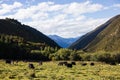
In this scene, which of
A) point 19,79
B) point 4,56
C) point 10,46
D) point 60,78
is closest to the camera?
point 19,79

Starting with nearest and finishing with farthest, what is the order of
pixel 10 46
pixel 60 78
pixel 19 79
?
pixel 19 79, pixel 60 78, pixel 10 46

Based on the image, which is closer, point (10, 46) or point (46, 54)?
point (10, 46)

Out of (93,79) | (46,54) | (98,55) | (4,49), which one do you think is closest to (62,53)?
(46,54)

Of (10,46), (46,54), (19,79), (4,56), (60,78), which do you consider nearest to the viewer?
(19,79)

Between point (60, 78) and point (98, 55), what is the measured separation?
358ft

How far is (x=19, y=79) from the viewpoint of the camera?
1348 inches

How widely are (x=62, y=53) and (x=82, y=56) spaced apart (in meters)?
9.02

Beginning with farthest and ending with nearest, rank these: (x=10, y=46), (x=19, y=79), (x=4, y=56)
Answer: (x=10, y=46) → (x=4, y=56) → (x=19, y=79)

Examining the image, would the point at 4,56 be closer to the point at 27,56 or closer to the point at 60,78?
the point at 27,56

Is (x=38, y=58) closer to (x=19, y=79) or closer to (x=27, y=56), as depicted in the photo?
(x=27, y=56)

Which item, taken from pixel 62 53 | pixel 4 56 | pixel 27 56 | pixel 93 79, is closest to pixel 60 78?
pixel 93 79

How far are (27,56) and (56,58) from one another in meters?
11.9

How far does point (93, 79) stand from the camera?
36688mm

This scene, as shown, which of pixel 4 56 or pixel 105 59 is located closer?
pixel 4 56
